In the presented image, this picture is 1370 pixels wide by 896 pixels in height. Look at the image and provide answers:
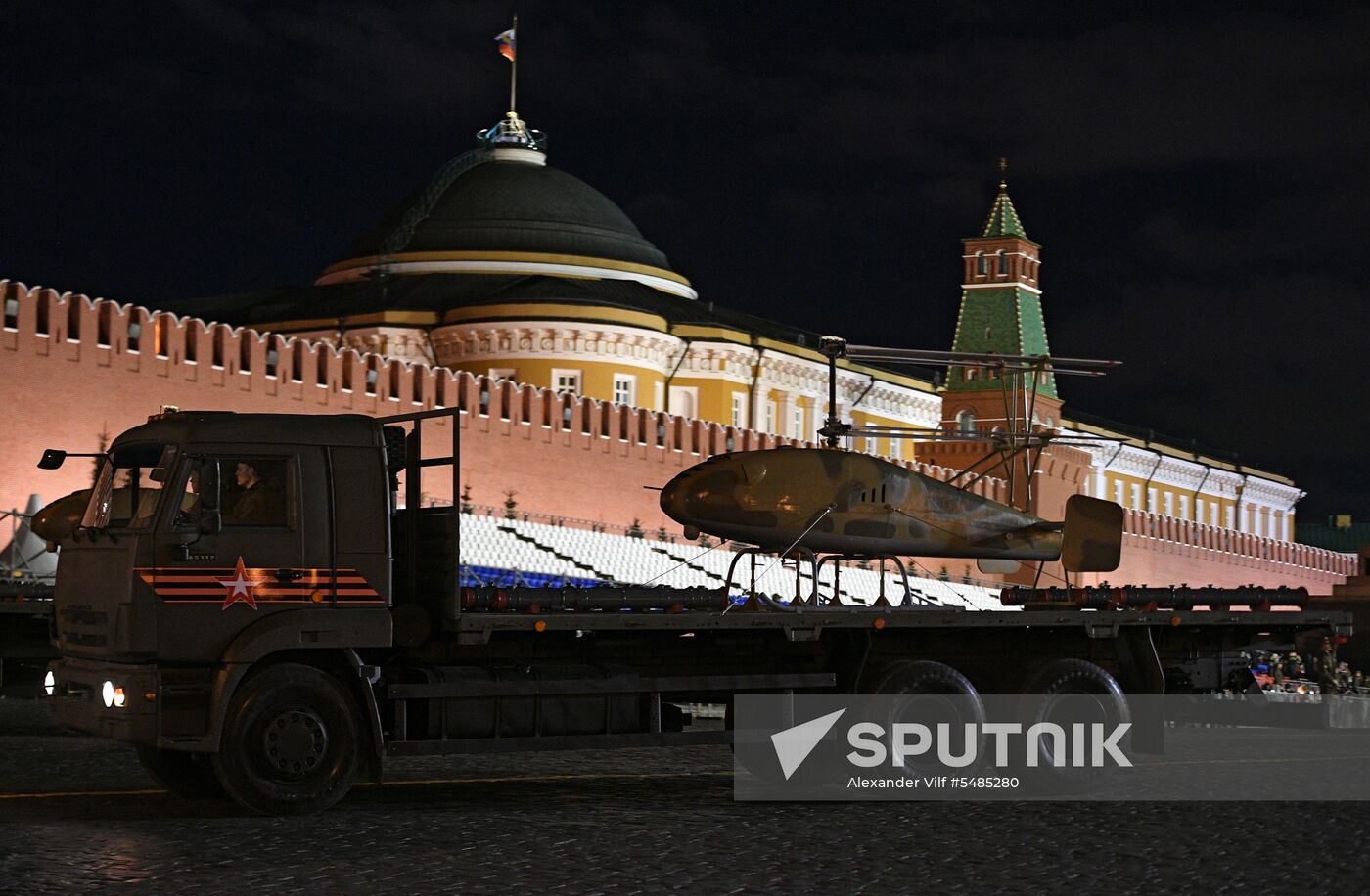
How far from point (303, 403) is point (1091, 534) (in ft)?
84.4

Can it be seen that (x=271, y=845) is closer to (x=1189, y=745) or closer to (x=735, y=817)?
(x=735, y=817)

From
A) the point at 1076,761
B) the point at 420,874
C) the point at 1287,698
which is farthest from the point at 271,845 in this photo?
the point at 1287,698

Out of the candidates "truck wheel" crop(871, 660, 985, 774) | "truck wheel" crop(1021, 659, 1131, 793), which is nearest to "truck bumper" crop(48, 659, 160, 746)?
"truck wheel" crop(871, 660, 985, 774)

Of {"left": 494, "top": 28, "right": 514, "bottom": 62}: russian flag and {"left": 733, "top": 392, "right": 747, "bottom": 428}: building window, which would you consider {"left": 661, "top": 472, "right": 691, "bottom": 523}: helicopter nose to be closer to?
{"left": 733, "top": 392, "right": 747, "bottom": 428}: building window

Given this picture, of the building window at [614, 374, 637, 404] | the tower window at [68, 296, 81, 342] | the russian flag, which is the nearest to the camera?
the tower window at [68, 296, 81, 342]

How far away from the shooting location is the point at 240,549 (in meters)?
11.6

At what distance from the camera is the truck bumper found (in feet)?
37.2

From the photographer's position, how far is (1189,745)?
2023 cm

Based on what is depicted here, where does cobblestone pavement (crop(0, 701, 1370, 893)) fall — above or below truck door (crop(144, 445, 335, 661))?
below

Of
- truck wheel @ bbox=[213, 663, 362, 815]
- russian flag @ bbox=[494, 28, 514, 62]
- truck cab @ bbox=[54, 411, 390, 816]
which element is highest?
russian flag @ bbox=[494, 28, 514, 62]

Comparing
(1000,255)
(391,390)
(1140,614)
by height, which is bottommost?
(1140,614)

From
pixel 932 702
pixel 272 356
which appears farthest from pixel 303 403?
pixel 932 702

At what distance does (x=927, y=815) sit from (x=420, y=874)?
372cm

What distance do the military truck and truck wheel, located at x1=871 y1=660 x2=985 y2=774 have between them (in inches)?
3.9
